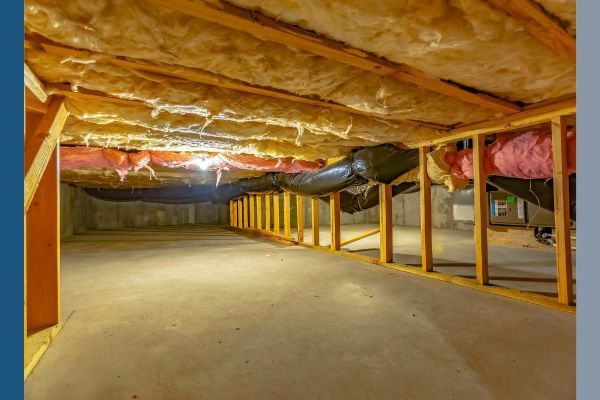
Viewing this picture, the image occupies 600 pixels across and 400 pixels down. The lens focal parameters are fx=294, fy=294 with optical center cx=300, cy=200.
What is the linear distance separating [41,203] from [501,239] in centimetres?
579

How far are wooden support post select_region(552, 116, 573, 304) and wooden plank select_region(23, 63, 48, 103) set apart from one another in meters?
2.97

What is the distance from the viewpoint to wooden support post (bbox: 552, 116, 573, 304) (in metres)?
1.93

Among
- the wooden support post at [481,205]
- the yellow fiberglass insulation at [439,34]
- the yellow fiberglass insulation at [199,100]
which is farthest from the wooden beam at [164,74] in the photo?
the wooden support post at [481,205]

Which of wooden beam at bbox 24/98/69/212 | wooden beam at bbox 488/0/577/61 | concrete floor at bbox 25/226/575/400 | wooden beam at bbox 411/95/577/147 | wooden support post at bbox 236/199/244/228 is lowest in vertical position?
concrete floor at bbox 25/226/575/400

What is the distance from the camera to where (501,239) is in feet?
15.9

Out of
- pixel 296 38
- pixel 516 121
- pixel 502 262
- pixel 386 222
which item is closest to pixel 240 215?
pixel 386 222

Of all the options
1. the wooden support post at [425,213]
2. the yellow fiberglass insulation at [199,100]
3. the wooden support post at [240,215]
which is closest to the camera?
the yellow fiberglass insulation at [199,100]

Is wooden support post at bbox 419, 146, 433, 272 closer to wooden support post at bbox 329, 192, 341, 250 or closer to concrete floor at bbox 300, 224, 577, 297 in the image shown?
concrete floor at bbox 300, 224, 577, 297

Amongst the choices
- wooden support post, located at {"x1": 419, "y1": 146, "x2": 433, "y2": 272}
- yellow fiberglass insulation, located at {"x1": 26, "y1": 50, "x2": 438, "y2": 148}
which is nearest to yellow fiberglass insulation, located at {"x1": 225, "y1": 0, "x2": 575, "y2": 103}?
yellow fiberglass insulation, located at {"x1": 26, "y1": 50, "x2": 438, "y2": 148}

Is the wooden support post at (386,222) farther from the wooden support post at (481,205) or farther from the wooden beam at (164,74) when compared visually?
the wooden beam at (164,74)

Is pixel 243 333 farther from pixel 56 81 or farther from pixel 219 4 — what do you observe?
pixel 56 81

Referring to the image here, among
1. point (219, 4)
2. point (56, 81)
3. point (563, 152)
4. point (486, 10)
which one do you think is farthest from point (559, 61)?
point (56, 81)

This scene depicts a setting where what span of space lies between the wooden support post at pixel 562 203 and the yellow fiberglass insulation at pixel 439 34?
1.52 feet

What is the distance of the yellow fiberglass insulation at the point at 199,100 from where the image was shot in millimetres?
1411
